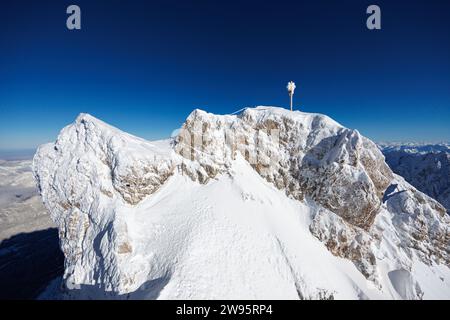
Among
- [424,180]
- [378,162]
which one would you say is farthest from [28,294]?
[424,180]

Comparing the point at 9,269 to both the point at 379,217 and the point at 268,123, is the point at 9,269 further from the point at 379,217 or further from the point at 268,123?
the point at 379,217

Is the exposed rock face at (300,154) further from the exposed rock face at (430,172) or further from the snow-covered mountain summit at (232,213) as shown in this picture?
the exposed rock face at (430,172)

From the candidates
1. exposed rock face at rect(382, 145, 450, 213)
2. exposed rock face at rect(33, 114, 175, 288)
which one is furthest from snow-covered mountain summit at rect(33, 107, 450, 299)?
exposed rock face at rect(382, 145, 450, 213)

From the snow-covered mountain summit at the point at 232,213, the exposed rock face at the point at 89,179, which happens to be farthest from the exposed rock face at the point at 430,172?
the exposed rock face at the point at 89,179

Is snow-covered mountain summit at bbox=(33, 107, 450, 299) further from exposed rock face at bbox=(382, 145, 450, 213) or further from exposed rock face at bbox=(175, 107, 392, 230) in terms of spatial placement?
exposed rock face at bbox=(382, 145, 450, 213)
